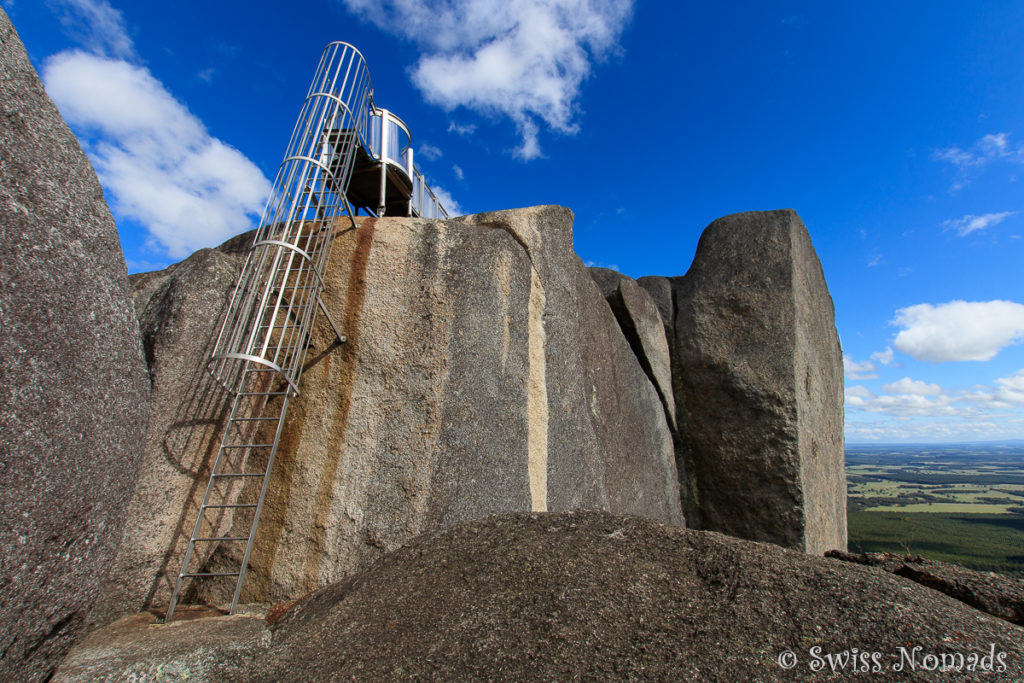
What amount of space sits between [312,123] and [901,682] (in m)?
6.64

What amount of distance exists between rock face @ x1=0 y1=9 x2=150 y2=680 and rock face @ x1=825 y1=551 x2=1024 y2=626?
18.2 feet

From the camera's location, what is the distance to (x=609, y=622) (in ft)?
9.82

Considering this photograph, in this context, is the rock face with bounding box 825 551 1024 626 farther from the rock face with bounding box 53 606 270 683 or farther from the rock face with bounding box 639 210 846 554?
the rock face with bounding box 639 210 846 554

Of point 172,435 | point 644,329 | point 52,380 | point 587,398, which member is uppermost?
point 644,329

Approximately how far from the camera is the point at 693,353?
1105 centimetres

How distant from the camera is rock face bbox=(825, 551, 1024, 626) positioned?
11.5 ft

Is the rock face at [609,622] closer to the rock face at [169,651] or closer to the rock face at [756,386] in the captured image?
the rock face at [169,651]

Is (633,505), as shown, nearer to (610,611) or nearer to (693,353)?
(693,353)

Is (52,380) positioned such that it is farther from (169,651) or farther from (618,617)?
(618,617)

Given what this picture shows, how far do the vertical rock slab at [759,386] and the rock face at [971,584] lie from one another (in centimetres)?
577

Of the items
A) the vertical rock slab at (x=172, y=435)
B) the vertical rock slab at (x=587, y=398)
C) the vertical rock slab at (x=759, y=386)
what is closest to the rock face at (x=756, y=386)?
the vertical rock slab at (x=759, y=386)

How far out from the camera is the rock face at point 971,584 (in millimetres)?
3496

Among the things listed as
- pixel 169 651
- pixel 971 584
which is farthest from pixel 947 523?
pixel 169 651

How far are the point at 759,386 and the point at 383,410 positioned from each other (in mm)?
7796
